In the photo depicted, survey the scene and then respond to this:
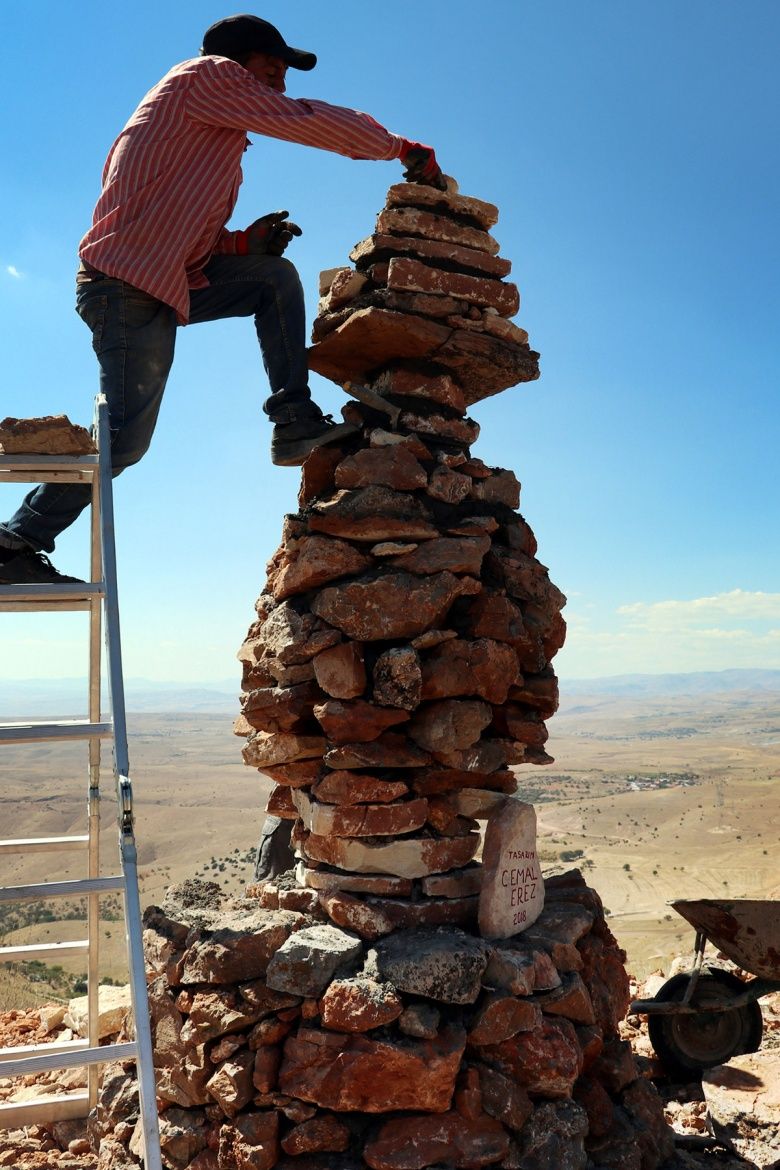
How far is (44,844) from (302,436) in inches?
93.9

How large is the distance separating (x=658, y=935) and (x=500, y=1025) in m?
14.7

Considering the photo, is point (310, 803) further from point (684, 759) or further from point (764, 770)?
point (684, 759)

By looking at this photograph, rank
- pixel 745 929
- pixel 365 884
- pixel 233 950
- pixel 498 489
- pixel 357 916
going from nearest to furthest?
pixel 233 950 < pixel 357 916 < pixel 365 884 < pixel 498 489 < pixel 745 929

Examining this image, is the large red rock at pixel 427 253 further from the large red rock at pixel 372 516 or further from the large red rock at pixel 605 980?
the large red rock at pixel 605 980

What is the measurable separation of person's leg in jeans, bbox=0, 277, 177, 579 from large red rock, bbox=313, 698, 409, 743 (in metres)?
1.44

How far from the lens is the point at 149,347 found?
13.4ft

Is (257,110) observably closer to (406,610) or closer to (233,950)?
(406,610)

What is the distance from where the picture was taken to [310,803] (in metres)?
4.45

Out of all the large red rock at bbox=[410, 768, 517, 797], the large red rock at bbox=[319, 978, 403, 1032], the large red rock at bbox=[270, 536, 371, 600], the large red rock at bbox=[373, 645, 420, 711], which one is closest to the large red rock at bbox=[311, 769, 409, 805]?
the large red rock at bbox=[410, 768, 517, 797]

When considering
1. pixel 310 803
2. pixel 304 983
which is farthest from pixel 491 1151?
pixel 310 803

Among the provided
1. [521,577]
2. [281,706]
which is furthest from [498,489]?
[281,706]

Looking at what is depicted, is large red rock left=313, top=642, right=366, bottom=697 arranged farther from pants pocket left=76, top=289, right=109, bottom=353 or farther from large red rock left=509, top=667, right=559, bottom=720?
pants pocket left=76, top=289, right=109, bottom=353

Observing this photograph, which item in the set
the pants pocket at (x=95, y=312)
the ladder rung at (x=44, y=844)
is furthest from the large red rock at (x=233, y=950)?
the pants pocket at (x=95, y=312)

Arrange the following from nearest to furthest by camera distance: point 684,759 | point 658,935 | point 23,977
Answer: point 23,977
point 658,935
point 684,759
